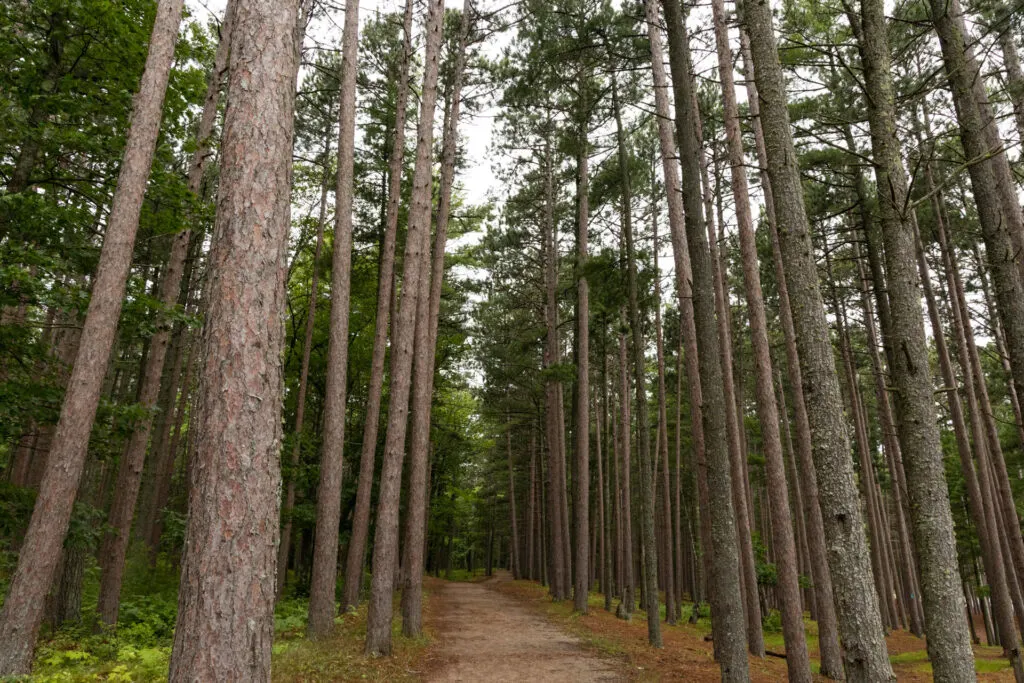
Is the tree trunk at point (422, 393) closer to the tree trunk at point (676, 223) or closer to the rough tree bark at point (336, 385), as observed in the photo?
the rough tree bark at point (336, 385)

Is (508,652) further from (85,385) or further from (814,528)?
(85,385)

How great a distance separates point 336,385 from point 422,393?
1793 mm

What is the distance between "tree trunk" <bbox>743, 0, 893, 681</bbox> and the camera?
15.7ft

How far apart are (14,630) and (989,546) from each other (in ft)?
57.4

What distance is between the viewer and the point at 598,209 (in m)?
19.1

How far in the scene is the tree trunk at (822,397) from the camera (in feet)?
15.7

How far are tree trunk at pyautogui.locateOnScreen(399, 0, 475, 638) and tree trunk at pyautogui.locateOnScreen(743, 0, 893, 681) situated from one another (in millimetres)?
7315

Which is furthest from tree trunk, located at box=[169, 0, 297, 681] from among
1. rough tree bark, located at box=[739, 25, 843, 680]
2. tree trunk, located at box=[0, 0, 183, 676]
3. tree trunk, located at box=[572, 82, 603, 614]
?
tree trunk, located at box=[572, 82, 603, 614]

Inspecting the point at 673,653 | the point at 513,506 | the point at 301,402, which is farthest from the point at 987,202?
the point at 513,506

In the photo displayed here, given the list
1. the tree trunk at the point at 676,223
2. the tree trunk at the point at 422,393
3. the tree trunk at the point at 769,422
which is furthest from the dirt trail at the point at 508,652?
the tree trunk at the point at 676,223

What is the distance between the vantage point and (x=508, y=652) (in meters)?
10.3

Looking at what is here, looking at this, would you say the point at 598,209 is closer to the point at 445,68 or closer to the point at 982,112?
Answer: the point at 445,68

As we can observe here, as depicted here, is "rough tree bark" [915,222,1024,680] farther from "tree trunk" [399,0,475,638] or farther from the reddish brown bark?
"tree trunk" [399,0,475,638]

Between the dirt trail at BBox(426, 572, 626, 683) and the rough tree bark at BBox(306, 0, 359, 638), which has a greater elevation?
the rough tree bark at BBox(306, 0, 359, 638)
